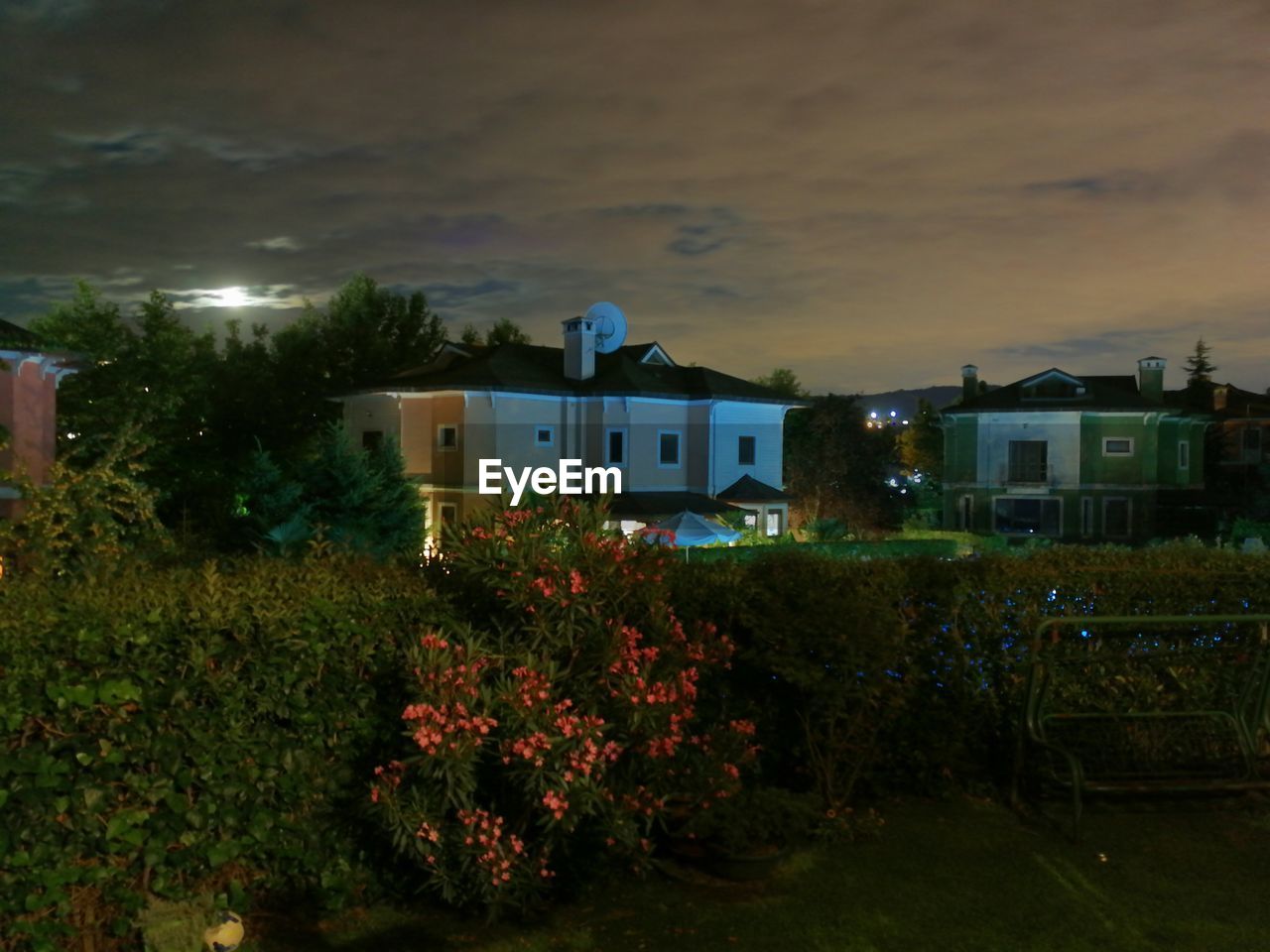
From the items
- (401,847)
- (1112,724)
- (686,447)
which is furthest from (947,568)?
(686,447)

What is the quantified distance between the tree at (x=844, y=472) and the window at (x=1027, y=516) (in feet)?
17.0

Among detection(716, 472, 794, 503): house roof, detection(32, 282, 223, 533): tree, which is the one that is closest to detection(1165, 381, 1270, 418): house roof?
detection(716, 472, 794, 503): house roof

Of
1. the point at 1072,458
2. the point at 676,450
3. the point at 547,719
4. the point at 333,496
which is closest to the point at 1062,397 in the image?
the point at 1072,458

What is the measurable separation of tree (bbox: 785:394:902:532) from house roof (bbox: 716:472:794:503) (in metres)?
9.50

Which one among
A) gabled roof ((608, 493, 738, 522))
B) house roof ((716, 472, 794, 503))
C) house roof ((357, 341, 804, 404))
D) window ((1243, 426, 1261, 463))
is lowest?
gabled roof ((608, 493, 738, 522))

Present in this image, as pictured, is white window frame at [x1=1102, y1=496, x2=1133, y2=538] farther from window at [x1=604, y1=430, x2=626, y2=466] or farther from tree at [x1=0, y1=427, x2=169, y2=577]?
tree at [x1=0, y1=427, x2=169, y2=577]

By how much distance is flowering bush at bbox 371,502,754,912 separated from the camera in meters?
4.77

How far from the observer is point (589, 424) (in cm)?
3678

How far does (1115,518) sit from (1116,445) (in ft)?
9.73

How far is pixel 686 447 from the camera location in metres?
38.1

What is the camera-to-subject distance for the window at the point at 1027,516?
148 feet

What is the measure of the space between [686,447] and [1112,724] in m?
31.2

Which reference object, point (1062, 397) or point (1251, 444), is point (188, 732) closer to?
point (1062, 397)

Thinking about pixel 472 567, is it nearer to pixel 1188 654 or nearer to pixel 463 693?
pixel 463 693
